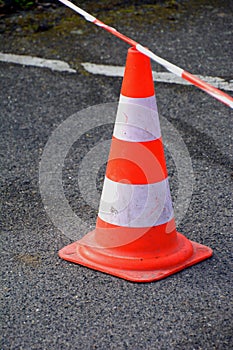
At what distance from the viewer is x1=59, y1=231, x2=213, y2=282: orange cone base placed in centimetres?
380

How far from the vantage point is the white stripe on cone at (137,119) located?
3.80 metres

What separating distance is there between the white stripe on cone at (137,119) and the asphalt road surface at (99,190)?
2.29 feet

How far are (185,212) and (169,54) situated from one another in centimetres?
270

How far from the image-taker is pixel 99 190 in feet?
15.8

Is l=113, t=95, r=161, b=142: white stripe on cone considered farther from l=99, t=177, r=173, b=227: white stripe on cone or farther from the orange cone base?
the orange cone base

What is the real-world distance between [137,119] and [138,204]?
16.7 inches

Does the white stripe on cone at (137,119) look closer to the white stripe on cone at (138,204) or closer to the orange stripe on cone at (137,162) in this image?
the orange stripe on cone at (137,162)

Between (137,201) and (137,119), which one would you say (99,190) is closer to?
(137,201)

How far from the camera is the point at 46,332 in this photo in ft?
11.0

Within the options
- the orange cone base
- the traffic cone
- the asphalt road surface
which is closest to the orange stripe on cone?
the traffic cone

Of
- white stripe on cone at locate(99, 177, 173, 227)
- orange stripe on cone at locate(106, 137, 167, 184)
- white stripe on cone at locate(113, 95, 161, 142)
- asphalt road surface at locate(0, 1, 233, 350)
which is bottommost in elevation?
asphalt road surface at locate(0, 1, 233, 350)

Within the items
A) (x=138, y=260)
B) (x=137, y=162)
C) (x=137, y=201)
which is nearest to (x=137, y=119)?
(x=137, y=162)

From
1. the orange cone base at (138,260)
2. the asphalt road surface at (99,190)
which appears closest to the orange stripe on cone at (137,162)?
the orange cone base at (138,260)

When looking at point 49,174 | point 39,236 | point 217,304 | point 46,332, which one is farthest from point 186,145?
point 46,332
